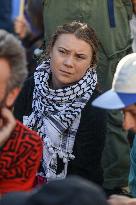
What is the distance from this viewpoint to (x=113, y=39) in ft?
14.8

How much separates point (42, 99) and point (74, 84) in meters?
0.23

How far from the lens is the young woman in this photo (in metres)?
3.96

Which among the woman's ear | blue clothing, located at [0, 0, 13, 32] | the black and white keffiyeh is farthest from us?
blue clothing, located at [0, 0, 13, 32]

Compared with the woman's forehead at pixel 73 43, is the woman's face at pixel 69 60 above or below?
below

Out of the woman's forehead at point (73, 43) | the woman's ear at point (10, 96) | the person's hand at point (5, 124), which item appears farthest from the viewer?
the woman's forehead at point (73, 43)

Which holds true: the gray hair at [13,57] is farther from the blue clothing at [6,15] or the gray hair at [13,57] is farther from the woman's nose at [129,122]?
the blue clothing at [6,15]

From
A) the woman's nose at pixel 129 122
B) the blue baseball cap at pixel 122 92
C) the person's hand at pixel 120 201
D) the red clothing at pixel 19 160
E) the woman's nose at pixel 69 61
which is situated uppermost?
the woman's nose at pixel 69 61

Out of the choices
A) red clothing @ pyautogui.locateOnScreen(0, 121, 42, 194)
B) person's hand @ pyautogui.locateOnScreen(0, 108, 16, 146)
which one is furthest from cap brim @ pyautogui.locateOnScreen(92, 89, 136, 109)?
person's hand @ pyautogui.locateOnScreen(0, 108, 16, 146)

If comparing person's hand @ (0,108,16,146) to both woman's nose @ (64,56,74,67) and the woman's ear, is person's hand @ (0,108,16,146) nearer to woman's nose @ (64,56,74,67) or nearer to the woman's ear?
the woman's ear

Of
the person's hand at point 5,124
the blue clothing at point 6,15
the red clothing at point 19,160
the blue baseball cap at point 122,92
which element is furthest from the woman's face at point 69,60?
the blue clothing at point 6,15

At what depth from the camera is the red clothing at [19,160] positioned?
9.70 feet

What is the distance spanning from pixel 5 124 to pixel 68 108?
1116 mm

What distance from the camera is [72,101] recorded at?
157 inches

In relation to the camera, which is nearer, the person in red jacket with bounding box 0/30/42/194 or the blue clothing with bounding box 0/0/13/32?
the person in red jacket with bounding box 0/30/42/194
